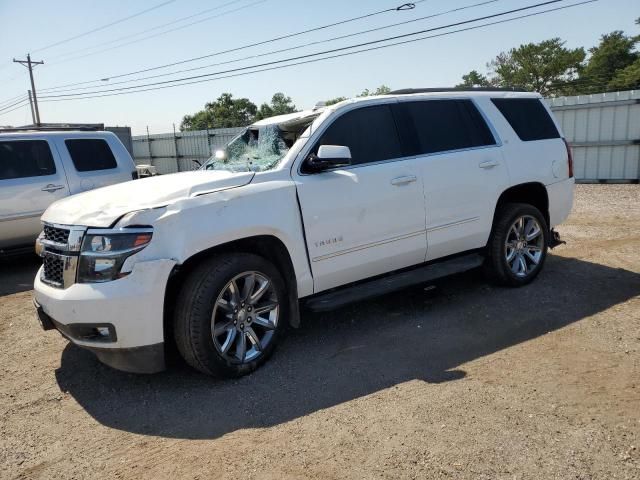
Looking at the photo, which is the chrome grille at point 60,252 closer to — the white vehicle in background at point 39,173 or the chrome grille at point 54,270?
the chrome grille at point 54,270

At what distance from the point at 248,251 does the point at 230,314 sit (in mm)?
541

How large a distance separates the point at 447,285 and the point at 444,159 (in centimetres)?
166

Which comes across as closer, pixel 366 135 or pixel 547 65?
pixel 366 135

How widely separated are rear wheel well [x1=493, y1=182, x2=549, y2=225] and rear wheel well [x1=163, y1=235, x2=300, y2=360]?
8.24ft

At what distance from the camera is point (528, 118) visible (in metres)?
5.72

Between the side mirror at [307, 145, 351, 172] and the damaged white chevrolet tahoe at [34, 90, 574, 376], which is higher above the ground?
the side mirror at [307, 145, 351, 172]

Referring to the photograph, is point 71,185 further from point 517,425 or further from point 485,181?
point 517,425

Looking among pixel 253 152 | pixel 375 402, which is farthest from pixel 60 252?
pixel 375 402

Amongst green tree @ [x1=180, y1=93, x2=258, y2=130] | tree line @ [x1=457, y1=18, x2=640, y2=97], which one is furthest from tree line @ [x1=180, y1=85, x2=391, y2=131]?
tree line @ [x1=457, y1=18, x2=640, y2=97]

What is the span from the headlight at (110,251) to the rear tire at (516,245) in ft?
11.7

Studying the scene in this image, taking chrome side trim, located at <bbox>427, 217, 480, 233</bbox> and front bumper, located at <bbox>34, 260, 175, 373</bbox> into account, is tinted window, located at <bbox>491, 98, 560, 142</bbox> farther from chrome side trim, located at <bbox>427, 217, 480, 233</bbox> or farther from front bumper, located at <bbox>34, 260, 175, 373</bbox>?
front bumper, located at <bbox>34, 260, 175, 373</bbox>

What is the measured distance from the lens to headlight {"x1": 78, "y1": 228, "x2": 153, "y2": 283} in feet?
11.2

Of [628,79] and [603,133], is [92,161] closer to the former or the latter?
[603,133]

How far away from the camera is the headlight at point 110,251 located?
3.40 m
